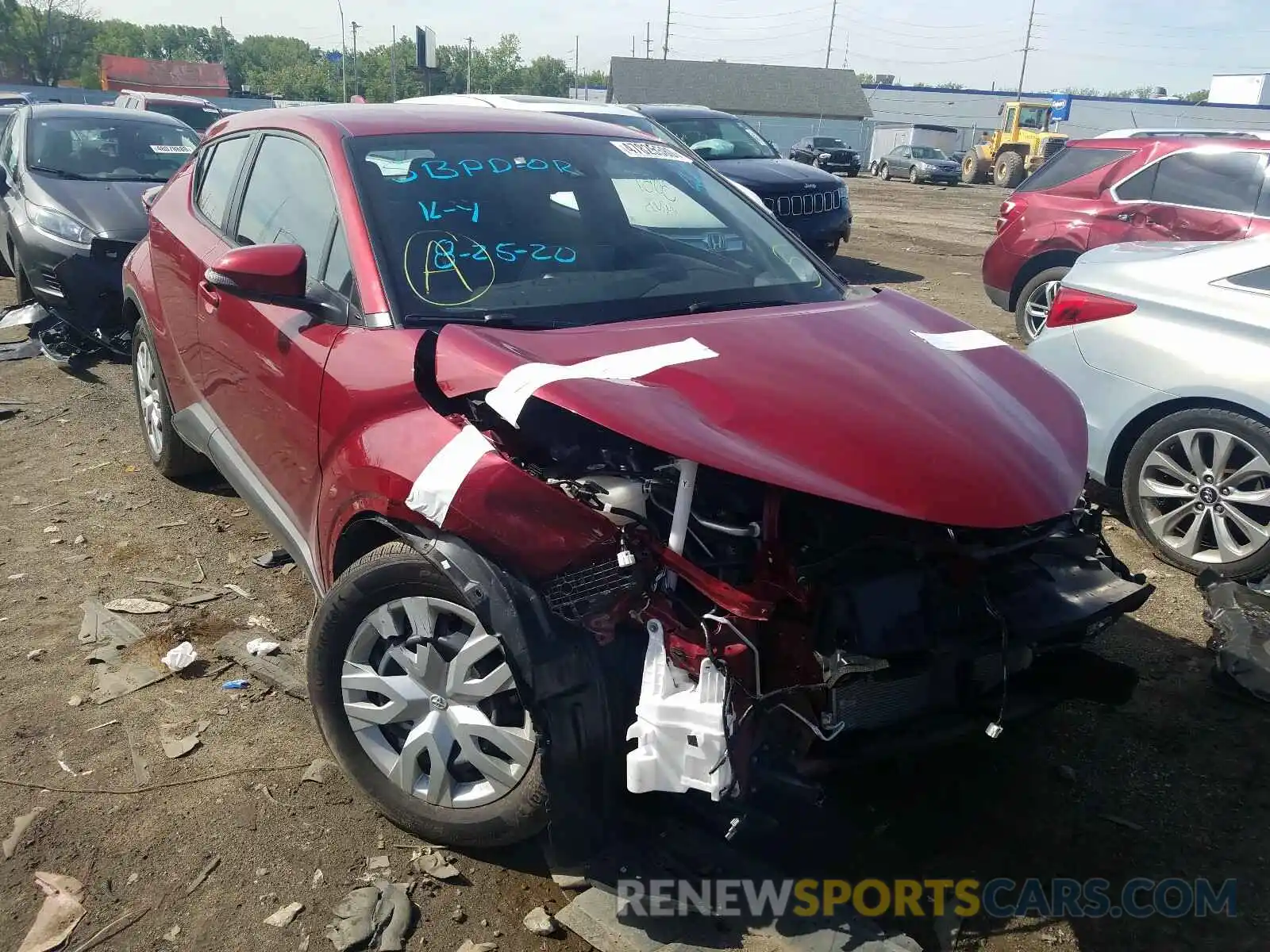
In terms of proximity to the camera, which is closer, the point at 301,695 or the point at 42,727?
the point at 42,727

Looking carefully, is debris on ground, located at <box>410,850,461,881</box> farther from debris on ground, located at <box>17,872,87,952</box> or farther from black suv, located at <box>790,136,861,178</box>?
black suv, located at <box>790,136,861,178</box>

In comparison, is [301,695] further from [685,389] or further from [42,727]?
[685,389]

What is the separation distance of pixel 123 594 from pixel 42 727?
0.97 m

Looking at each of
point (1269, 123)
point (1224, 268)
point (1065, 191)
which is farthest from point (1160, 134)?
point (1269, 123)

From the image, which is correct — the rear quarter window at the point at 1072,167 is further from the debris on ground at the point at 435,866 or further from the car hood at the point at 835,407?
the debris on ground at the point at 435,866

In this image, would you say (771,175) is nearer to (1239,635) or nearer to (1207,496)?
(1207,496)

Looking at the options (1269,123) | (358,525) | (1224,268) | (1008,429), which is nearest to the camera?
(1008,429)

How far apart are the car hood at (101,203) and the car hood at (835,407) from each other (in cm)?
581

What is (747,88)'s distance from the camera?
67.0m

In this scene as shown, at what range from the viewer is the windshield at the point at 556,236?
292cm

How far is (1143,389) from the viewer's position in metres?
4.39

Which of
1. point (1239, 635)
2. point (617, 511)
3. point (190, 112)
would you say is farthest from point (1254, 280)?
point (190, 112)

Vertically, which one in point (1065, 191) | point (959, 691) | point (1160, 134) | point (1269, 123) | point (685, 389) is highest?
point (1269, 123)

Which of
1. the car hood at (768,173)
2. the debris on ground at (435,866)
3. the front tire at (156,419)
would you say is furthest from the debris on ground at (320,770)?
the car hood at (768,173)
